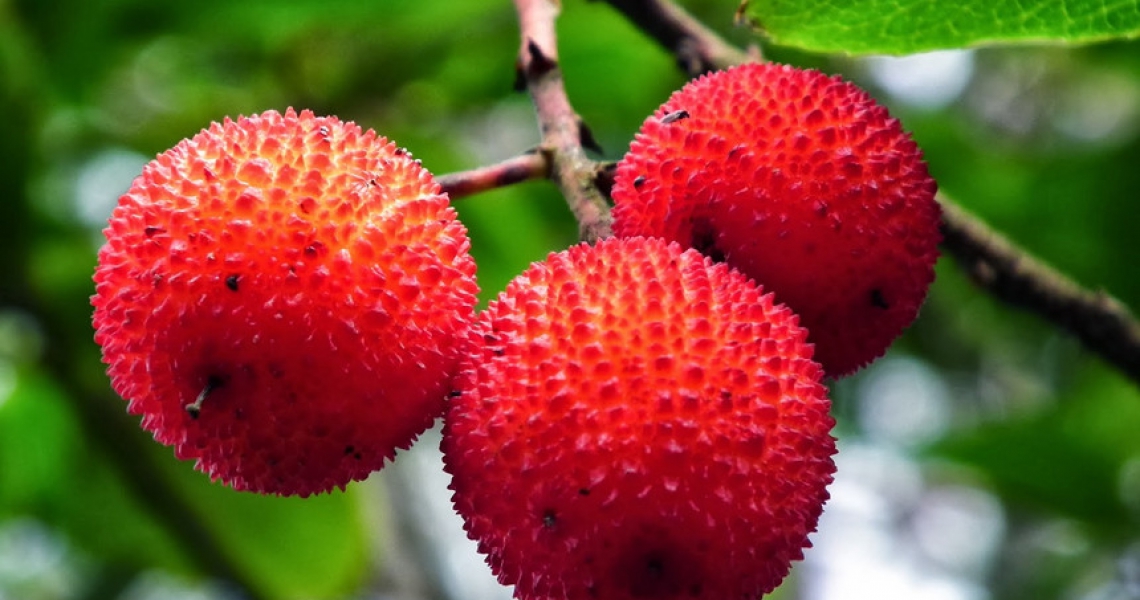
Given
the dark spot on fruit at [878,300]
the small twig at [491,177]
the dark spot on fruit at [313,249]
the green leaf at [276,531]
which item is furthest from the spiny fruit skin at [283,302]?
the green leaf at [276,531]

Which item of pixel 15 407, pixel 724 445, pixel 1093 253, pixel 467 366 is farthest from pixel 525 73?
pixel 15 407

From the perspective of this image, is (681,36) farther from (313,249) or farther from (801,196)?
(313,249)

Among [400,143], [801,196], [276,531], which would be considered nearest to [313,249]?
[801,196]

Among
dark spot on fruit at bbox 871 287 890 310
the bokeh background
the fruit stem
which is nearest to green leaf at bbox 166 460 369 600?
the bokeh background

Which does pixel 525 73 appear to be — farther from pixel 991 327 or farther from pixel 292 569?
pixel 991 327

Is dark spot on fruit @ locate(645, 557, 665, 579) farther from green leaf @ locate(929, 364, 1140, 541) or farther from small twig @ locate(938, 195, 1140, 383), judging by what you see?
green leaf @ locate(929, 364, 1140, 541)

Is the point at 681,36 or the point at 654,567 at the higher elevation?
the point at 681,36
